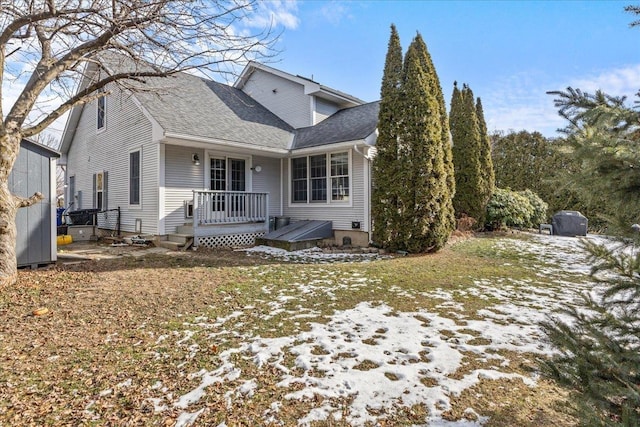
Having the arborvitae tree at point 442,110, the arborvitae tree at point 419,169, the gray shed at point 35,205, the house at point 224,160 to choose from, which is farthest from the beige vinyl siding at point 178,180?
the arborvitae tree at point 442,110

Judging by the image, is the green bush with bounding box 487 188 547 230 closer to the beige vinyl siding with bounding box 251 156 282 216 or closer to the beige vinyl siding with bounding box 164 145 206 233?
the beige vinyl siding with bounding box 251 156 282 216

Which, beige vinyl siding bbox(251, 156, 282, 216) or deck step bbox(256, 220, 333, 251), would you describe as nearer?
deck step bbox(256, 220, 333, 251)

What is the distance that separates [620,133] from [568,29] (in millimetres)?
5723

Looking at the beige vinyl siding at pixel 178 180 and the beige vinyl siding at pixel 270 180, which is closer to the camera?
the beige vinyl siding at pixel 178 180

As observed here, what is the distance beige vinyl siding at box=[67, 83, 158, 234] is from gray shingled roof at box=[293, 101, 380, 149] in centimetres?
467

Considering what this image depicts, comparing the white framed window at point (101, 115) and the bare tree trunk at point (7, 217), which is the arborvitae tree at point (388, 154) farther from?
the white framed window at point (101, 115)

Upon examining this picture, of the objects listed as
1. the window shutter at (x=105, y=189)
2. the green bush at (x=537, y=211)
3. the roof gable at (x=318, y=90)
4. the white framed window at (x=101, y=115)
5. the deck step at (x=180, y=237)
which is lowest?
the deck step at (x=180, y=237)

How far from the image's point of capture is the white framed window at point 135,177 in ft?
33.9

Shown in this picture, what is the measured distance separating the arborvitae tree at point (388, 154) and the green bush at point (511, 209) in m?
6.20

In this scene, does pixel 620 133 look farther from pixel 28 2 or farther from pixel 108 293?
pixel 28 2

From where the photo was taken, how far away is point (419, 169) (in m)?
8.83

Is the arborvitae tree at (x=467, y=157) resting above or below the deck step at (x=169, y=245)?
above

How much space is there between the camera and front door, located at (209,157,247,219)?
1046 cm

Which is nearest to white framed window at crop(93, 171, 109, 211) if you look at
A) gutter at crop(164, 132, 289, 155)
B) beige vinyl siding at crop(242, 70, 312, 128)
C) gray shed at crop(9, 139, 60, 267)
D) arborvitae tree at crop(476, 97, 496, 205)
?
gutter at crop(164, 132, 289, 155)
